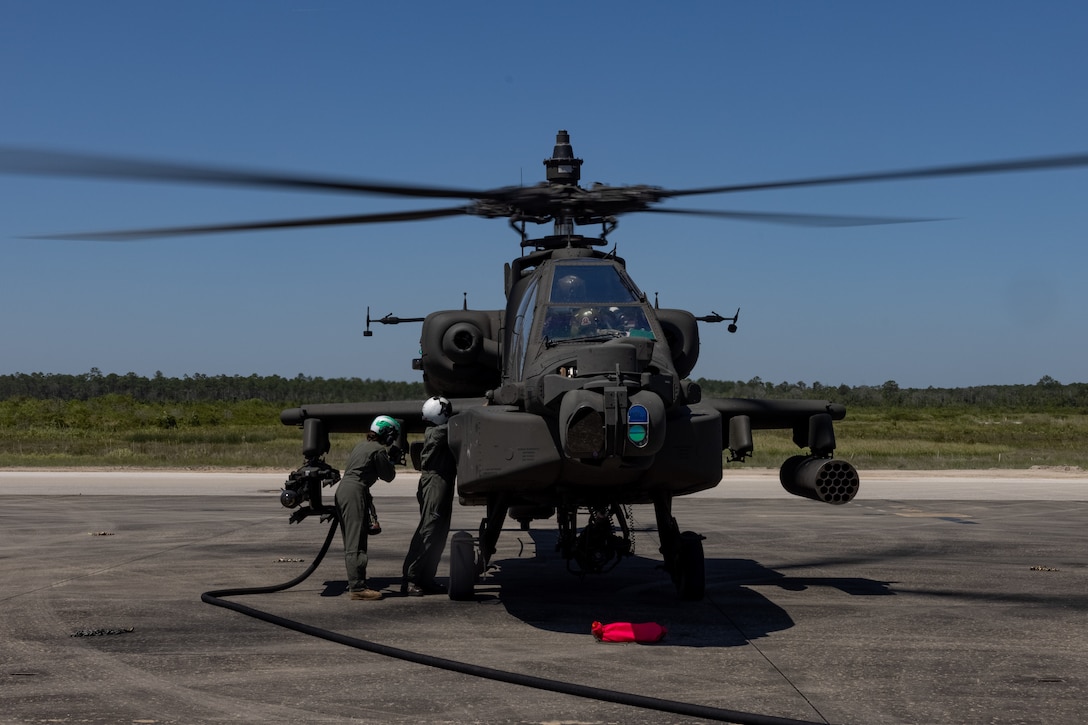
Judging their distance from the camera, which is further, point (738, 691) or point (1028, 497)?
point (1028, 497)

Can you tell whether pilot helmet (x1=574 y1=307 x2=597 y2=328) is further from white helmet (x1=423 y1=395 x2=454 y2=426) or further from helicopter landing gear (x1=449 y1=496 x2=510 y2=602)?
helicopter landing gear (x1=449 y1=496 x2=510 y2=602)

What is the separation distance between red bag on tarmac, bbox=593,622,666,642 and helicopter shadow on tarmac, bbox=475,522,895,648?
4.4 inches

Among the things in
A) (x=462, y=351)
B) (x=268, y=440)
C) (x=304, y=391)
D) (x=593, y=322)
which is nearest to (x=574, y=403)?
(x=593, y=322)

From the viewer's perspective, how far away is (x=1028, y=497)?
89.2 feet

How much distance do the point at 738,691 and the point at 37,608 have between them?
6.77 meters

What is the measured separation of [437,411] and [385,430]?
718 mm

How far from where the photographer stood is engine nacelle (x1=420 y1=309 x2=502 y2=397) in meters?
12.5

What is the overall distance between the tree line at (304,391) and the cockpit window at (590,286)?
108775 millimetres

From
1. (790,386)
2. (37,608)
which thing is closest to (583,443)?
(37,608)

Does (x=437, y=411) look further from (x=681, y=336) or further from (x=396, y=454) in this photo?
(x=681, y=336)

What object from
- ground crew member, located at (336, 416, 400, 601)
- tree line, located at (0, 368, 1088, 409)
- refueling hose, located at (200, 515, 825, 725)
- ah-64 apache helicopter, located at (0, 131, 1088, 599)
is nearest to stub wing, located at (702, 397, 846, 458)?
ah-64 apache helicopter, located at (0, 131, 1088, 599)

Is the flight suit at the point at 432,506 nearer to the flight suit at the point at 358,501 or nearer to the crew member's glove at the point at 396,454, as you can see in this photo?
the crew member's glove at the point at 396,454

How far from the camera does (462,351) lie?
12461 millimetres

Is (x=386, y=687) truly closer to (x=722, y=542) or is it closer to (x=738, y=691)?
(x=738, y=691)
